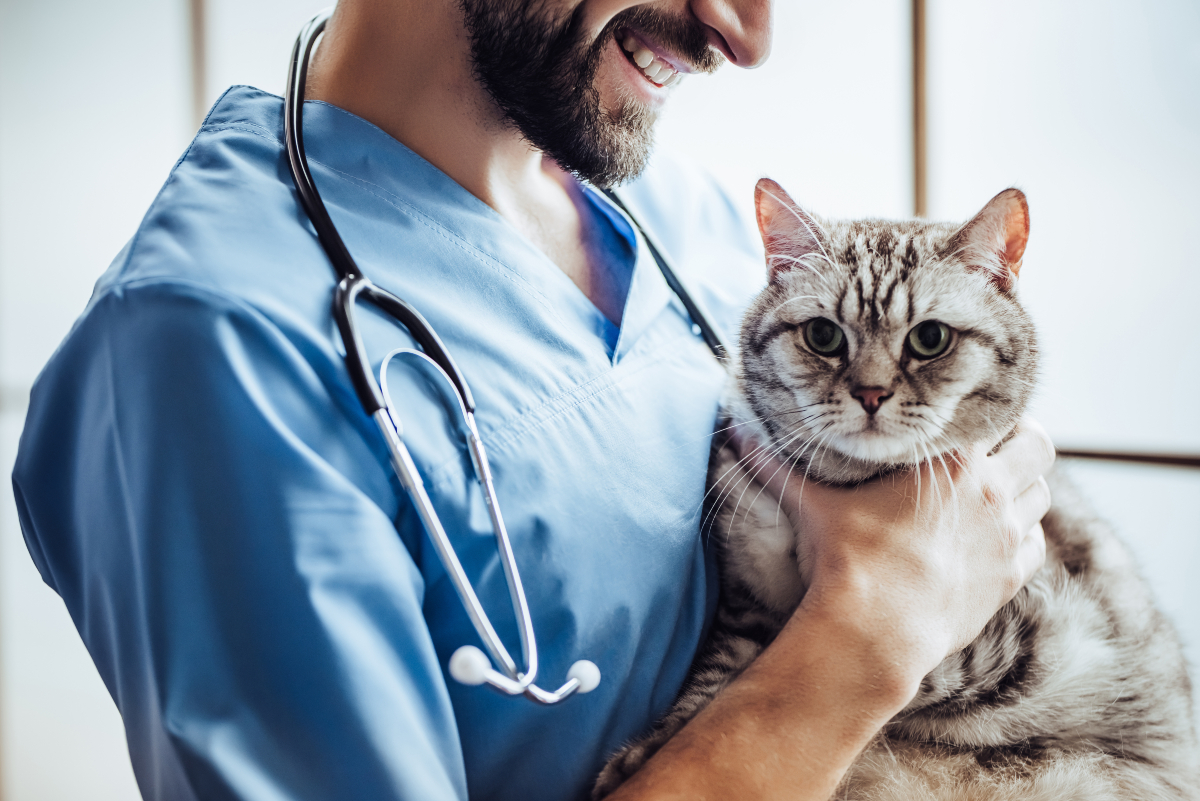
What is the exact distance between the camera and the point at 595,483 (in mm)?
746

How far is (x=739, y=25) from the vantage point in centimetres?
90

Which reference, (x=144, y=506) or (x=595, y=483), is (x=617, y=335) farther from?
(x=144, y=506)

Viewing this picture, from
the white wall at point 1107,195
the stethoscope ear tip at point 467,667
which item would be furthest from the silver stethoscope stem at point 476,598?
the white wall at point 1107,195

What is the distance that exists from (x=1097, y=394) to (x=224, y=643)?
1.98 m

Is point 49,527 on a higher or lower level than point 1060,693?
higher

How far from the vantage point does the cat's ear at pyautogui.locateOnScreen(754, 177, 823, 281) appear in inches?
36.8

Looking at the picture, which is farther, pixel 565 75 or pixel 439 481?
pixel 565 75

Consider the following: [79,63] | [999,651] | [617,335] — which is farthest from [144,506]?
[79,63]

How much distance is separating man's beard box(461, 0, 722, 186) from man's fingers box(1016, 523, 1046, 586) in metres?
0.68

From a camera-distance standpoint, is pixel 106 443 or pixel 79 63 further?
pixel 79 63

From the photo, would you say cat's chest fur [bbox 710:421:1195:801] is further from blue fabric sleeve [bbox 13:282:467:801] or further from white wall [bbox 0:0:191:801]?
white wall [bbox 0:0:191:801]

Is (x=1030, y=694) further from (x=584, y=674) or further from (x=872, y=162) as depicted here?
(x=872, y=162)

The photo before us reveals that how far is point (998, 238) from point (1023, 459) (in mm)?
280

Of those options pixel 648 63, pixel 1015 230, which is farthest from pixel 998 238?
pixel 648 63
